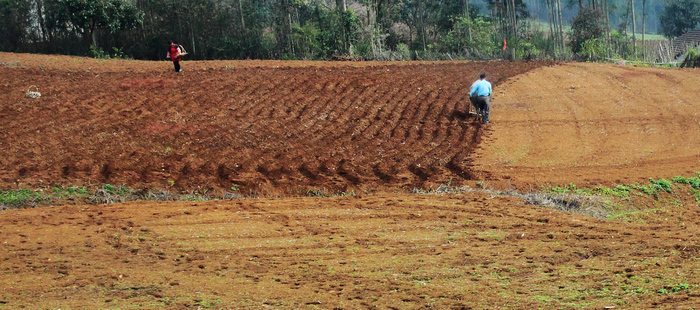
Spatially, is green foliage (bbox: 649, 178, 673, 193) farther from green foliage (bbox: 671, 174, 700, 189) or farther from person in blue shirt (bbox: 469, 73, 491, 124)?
person in blue shirt (bbox: 469, 73, 491, 124)

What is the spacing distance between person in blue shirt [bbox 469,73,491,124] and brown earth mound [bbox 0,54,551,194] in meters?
0.53

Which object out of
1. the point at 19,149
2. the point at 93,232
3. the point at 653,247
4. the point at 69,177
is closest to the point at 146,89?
the point at 19,149

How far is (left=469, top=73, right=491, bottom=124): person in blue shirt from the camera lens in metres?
17.1

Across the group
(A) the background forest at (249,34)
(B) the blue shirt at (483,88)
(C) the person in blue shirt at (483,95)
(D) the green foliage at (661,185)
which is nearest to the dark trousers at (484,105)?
(C) the person in blue shirt at (483,95)

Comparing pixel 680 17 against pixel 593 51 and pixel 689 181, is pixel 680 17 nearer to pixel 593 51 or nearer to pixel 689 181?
pixel 593 51

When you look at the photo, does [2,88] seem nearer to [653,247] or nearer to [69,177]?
[69,177]

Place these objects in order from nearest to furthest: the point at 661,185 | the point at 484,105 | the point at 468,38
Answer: the point at 661,185 < the point at 484,105 < the point at 468,38

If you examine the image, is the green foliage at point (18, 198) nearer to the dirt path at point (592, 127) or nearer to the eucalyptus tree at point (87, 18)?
the dirt path at point (592, 127)

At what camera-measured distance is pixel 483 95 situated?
17125mm

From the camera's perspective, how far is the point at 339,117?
17.2 m

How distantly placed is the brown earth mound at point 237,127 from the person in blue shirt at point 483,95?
0.53 metres

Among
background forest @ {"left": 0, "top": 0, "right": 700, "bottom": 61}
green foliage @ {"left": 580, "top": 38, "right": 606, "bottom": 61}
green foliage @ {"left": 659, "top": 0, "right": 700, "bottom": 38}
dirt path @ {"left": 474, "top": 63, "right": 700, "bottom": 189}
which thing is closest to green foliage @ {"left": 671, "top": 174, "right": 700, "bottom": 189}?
dirt path @ {"left": 474, "top": 63, "right": 700, "bottom": 189}

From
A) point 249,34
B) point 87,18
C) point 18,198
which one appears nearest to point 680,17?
point 249,34

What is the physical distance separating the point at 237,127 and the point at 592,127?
9.71m
